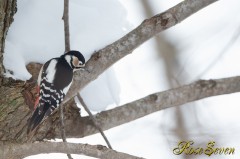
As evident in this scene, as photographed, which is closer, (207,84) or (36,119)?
(36,119)

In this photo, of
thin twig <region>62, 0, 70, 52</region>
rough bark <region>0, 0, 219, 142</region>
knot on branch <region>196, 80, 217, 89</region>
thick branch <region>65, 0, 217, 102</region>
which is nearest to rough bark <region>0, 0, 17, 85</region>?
rough bark <region>0, 0, 219, 142</region>

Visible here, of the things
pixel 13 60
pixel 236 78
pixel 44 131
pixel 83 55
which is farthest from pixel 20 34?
pixel 236 78

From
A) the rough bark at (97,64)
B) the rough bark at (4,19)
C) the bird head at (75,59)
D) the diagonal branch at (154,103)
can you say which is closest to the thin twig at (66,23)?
the bird head at (75,59)

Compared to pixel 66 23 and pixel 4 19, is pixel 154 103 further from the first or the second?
pixel 4 19

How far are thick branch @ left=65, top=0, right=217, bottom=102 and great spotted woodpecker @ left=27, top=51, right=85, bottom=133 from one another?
0.19 feet

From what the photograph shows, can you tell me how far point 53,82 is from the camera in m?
2.55

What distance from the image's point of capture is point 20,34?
241 cm

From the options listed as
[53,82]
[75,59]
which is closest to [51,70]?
[53,82]

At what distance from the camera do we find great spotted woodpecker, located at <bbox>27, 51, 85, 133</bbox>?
6.90 ft

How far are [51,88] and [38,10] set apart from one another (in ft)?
1.60

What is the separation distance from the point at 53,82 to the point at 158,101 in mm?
669

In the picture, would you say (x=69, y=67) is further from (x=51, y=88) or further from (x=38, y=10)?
(x=38, y=10)

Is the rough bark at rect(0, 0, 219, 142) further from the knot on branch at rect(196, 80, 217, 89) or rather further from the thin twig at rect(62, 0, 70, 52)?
the knot on branch at rect(196, 80, 217, 89)

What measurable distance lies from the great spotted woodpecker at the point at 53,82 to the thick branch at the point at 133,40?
2.3 inches
